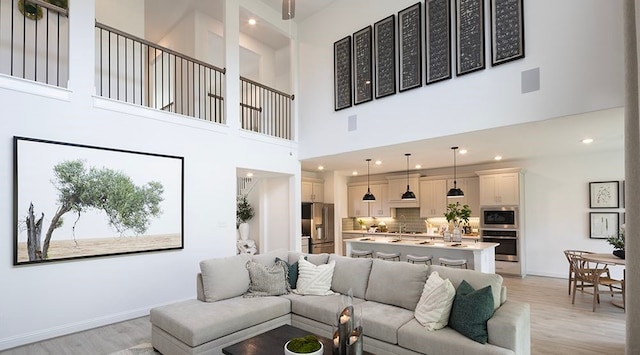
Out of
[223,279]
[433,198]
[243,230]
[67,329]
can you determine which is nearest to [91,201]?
[67,329]

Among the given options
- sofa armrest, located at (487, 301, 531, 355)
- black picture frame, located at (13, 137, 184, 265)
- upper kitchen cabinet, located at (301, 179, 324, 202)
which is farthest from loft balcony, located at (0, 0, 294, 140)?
sofa armrest, located at (487, 301, 531, 355)

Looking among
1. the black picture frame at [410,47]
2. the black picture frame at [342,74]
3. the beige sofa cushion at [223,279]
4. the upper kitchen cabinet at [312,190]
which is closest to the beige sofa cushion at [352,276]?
the beige sofa cushion at [223,279]

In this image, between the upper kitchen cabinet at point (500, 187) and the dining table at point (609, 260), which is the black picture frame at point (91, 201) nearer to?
the dining table at point (609, 260)

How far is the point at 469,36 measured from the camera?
4867mm

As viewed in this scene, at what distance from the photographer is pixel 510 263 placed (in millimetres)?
7367

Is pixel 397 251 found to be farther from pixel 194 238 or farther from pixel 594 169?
pixel 594 169

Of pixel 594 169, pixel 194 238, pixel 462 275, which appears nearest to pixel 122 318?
pixel 194 238

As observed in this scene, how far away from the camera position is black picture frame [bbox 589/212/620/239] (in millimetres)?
6582

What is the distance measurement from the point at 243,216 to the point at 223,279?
4502mm

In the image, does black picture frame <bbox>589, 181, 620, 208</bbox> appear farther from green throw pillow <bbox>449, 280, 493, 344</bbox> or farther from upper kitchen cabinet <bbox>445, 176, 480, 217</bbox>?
green throw pillow <bbox>449, 280, 493, 344</bbox>

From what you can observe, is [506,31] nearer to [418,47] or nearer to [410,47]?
[418,47]

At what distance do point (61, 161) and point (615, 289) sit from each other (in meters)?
8.83

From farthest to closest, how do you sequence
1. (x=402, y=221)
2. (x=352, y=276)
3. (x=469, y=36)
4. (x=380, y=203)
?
1. (x=380, y=203)
2. (x=402, y=221)
3. (x=469, y=36)
4. (x=352, y=276)

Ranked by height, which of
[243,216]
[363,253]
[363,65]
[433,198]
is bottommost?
[363,253]
